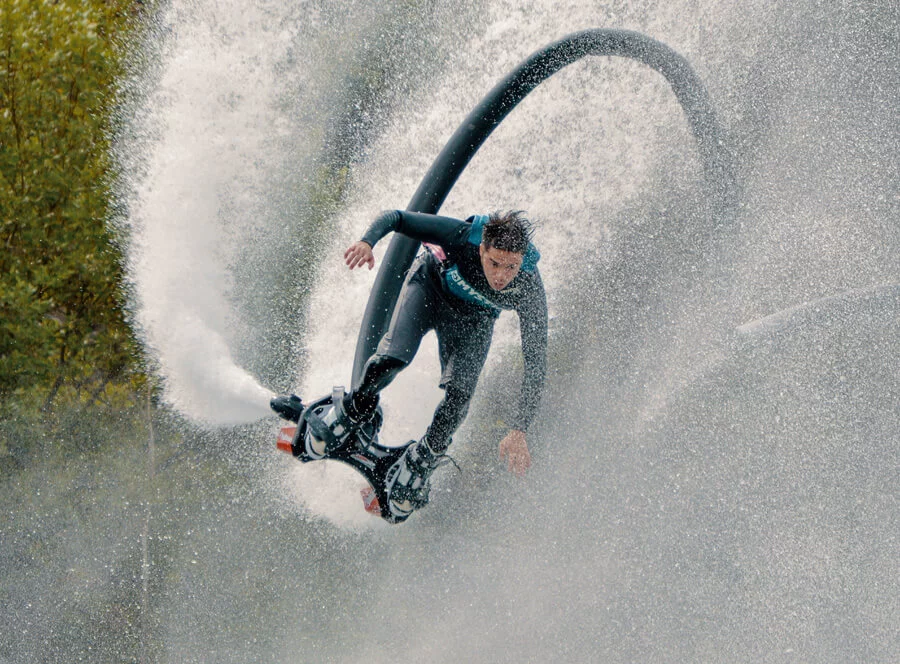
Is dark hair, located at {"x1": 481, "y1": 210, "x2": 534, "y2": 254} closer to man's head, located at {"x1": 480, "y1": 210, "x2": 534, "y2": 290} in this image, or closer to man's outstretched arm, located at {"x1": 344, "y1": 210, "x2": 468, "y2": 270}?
man's head, located at {"x1": 480, "y1": 210, "x2": 534, "y2": 290}

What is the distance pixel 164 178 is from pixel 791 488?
498 centimetres

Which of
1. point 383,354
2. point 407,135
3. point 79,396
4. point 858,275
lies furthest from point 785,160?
point 79,396

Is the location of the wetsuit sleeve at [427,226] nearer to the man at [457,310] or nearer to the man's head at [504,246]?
the man at [457,310]

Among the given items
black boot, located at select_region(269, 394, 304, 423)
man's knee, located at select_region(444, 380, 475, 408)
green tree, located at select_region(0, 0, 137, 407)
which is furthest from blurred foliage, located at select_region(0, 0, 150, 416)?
man's knee, located at select_region(444, 380, 475, 408)

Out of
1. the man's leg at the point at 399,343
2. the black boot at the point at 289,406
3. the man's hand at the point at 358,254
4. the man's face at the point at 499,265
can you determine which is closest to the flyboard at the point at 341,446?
the black boot at the point at 289,406

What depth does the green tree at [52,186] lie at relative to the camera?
6.92 metres

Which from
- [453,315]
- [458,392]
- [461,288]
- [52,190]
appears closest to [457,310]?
[453,315]

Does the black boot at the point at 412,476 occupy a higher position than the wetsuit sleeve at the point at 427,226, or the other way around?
the wetsuit sleeve at the point at 427,226

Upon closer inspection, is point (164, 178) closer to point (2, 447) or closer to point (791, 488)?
point (2, 447)

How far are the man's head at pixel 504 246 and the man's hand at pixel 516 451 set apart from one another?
0.74 m

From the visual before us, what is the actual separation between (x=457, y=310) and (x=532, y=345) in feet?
1.21

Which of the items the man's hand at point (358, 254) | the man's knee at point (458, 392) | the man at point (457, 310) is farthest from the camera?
the man's knee at point (458, 392)

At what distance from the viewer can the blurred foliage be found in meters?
6.92

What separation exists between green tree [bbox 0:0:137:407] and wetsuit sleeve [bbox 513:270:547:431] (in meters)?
5.00
